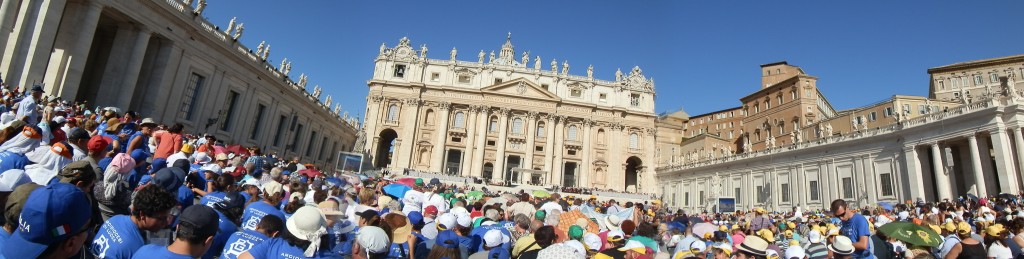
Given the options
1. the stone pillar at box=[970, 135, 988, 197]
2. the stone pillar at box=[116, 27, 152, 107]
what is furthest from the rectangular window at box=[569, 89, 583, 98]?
the stone pillar at box=[116, 27, 152, 107]

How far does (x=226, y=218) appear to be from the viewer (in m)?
4.30

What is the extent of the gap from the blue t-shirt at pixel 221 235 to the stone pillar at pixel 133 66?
2263 cm

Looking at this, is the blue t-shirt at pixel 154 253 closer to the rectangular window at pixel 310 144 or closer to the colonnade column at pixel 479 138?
the rectangular window at pixel 310 144

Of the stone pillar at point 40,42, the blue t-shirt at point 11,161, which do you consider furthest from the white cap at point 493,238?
the stone pillar at point 40,42

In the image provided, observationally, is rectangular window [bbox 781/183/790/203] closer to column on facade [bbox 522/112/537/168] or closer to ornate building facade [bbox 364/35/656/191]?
ornate building facade [bbox 364/35/656/191]

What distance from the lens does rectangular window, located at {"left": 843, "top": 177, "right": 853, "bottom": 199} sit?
103ft

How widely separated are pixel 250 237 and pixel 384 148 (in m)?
56.1

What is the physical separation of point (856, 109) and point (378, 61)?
5160 centimetres

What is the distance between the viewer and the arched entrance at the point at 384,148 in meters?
54.6

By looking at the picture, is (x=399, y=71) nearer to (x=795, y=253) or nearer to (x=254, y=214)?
(x=254, y=214)

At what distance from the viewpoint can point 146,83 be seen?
2327 centimetres

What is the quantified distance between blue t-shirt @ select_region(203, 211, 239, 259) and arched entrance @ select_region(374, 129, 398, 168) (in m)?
50.7

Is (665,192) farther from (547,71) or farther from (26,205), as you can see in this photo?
(26,205)

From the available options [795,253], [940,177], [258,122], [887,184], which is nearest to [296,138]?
[258,122]
